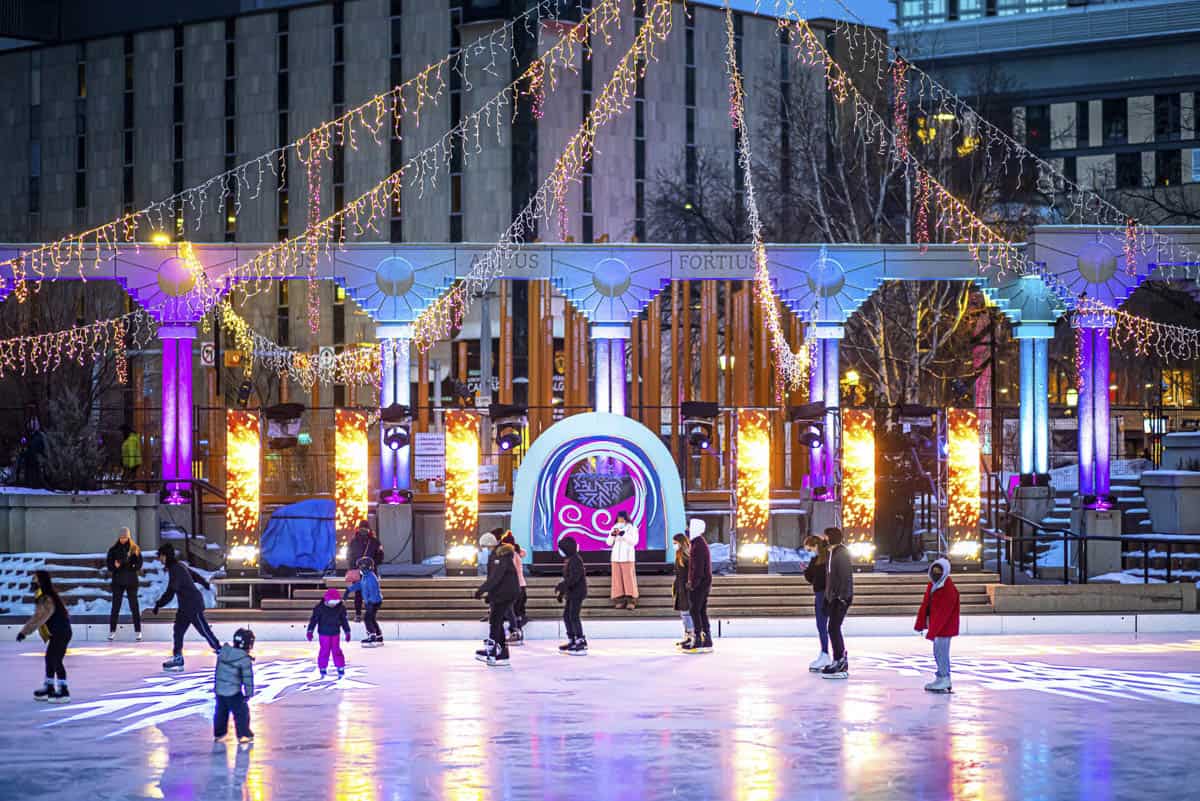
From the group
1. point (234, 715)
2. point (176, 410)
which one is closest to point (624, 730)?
point (234, 715)

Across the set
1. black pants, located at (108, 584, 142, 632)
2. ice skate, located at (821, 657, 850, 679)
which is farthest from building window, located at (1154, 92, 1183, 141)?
black pants, located at (108, 584, 142, 632)

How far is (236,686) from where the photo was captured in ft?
48.2

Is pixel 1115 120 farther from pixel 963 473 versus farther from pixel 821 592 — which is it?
pixel 821 592

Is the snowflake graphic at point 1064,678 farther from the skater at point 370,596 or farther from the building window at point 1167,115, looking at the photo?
the building window at point 1167,115

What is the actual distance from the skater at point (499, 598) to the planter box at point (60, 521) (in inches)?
357

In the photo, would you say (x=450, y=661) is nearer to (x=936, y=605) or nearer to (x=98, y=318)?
(x=936, y=605)

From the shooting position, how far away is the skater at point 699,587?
22.5m

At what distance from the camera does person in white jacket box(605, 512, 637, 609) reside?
84.9 feet

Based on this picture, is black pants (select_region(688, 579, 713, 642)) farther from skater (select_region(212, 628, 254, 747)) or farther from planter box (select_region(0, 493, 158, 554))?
planter box (select_region(0, 493, 158, 554))

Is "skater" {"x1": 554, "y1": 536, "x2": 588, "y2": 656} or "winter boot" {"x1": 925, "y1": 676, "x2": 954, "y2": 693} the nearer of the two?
"winter boot" {"x1": 925, "y1": 676, "x2": 954, "y2": 693}

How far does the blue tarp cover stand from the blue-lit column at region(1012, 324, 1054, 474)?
498 inches

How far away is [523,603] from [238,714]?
952 centimetres

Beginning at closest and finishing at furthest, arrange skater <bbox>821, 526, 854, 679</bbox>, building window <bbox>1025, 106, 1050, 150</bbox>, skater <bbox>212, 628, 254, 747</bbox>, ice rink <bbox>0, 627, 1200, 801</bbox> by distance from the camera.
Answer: ice rink <bbox>0, 627, 1200, 801</bbox> < skater <bbox>212, 628, 254, 747</bbox> < skater <bbox>821, 526, 854, 679</bbox> < building window <bbox>1025, 106, 1050, 150</bbox>

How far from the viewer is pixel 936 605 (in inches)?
703
